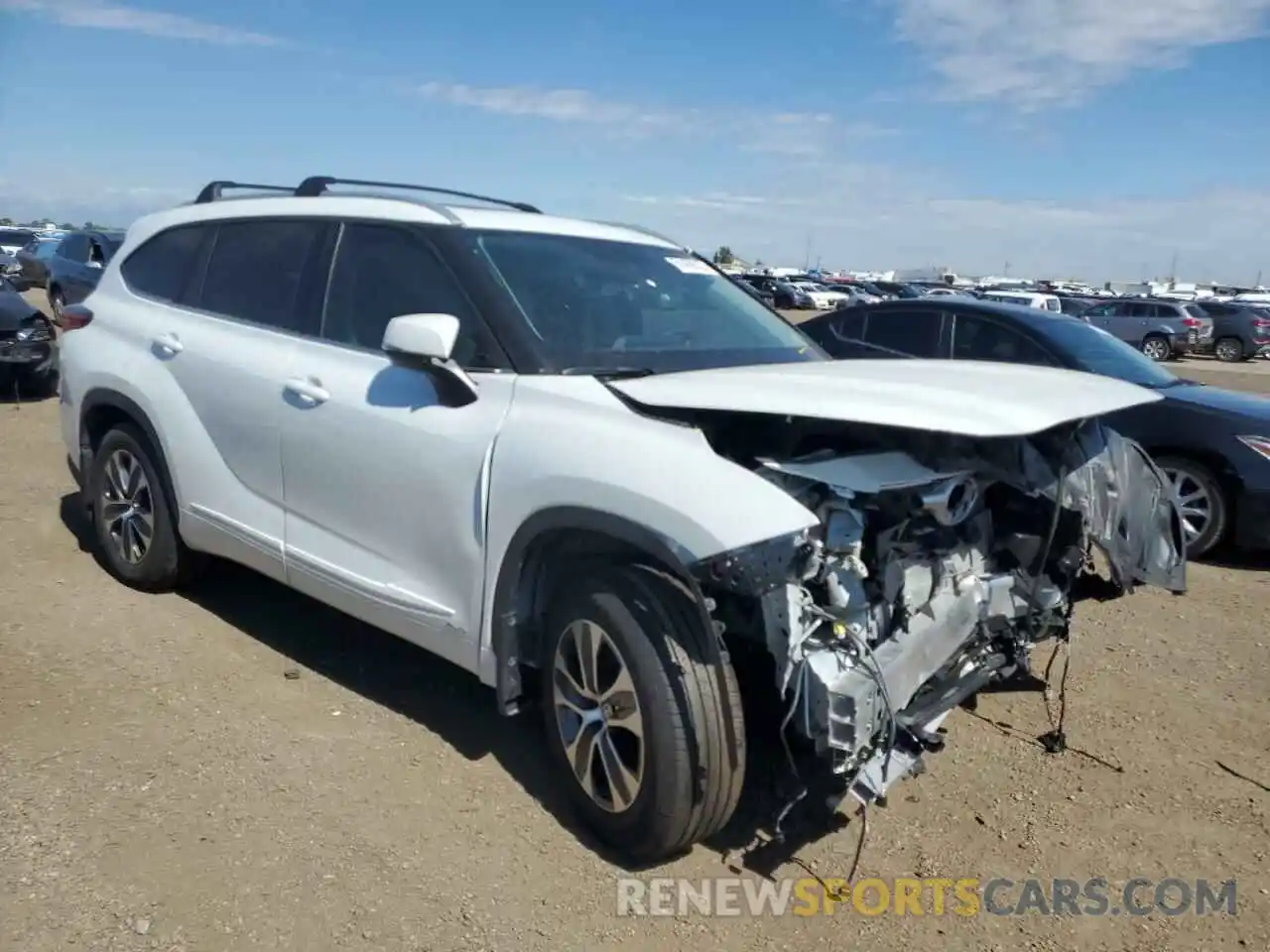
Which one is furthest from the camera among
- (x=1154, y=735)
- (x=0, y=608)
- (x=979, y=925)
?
(x=0, y=608)

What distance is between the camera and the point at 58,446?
27.9ft

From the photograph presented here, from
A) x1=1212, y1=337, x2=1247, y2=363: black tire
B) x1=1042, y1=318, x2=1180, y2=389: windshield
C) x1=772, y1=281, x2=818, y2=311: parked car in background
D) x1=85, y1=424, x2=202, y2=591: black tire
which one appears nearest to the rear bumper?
x1=1042, y1=318, x2=1180, y2=389: windshield

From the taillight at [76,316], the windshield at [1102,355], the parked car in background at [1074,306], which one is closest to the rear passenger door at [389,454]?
the taillight at [76,316]

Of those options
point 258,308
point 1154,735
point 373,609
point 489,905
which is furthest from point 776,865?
point 258,308

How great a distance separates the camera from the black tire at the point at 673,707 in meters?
2.86

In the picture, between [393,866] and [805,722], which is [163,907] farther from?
[805,722]

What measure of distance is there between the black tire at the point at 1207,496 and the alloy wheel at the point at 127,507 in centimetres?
597

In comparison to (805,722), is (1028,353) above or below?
above

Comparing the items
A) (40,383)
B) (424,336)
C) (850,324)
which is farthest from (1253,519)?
(40,383)

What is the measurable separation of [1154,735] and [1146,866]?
105 centimetres

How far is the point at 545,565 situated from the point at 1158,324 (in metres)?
28.4

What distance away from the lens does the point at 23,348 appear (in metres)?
10.4

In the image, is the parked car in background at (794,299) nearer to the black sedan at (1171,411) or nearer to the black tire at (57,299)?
the black tire at (57,299)

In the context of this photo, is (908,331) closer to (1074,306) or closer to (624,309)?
(624,309)
